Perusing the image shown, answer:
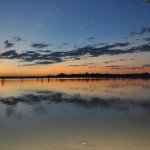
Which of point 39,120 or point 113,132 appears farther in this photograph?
point 39,120

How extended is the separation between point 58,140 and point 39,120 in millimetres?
5048

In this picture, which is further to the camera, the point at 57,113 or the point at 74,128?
the point at 57,113

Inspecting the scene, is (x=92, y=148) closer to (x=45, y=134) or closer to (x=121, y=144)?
(x=121, y=144)

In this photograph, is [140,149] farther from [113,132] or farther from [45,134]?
[45,134]

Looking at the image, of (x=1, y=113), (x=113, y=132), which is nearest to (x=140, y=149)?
(x=113, y=132)

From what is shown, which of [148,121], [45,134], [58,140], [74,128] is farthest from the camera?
[148,121]

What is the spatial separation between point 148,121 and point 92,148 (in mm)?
6203

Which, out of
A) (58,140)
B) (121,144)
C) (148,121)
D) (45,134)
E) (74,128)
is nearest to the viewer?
(121,144)

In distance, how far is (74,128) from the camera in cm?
1405

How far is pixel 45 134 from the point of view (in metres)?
12.7

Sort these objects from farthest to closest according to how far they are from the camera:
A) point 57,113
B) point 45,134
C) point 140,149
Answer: point 57,113
point 45,134
point 140,149

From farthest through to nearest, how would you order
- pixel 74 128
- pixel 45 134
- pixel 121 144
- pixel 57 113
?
pixel 57 113 → pixel 74 128 → pixel 45 134 → pixel 121 144

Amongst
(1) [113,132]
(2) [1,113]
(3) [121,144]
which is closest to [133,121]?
(1) [113,132]

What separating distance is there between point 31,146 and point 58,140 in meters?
1.29
